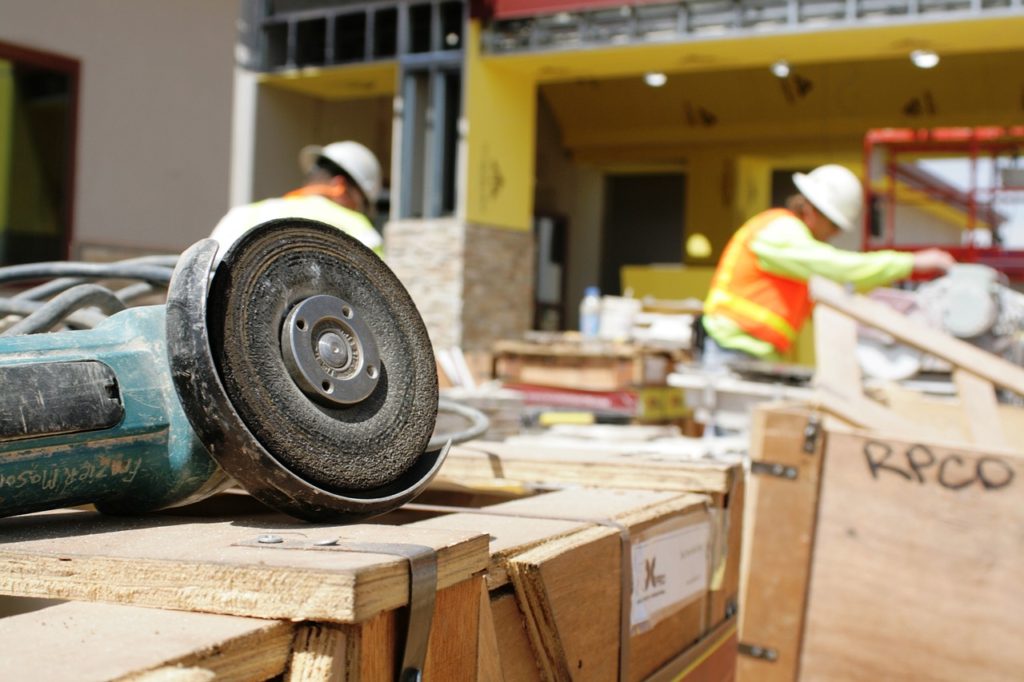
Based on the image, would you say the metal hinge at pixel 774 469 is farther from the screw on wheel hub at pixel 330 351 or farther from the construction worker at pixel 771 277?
the construction worker at pixel 771 277

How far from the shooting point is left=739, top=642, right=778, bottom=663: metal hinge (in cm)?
333

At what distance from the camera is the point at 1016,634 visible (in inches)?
122

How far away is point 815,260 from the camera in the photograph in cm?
598

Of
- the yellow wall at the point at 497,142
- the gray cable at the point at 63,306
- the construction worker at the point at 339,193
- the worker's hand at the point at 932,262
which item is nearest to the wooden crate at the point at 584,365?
the worker's hand at the point at 932,262

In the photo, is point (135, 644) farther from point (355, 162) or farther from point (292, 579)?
point (355, 162)

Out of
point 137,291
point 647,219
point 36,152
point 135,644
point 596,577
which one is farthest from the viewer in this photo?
point 647,219

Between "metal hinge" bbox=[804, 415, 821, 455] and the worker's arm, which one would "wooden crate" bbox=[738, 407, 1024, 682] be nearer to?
"metal hinge" bbox=[804, 415, 821, 455]

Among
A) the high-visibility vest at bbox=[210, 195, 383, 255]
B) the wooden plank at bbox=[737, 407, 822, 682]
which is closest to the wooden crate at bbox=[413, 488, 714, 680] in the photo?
the wooden plank at bbox=[737, 407, 822, 682]

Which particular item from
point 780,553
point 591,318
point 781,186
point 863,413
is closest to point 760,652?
point 780,553

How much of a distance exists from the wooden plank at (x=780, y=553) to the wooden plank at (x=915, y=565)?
4 centimetres

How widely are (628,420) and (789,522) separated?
3989 millimetres

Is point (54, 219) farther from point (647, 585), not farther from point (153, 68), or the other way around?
point (647, 585)

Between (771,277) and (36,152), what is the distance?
22.1 feet

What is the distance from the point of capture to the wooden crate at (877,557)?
3.14 meters
